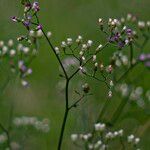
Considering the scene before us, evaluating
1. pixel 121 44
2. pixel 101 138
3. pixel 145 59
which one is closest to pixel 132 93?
pixel 145 59

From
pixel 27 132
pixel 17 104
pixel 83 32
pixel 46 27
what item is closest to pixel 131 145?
pixel 27 132

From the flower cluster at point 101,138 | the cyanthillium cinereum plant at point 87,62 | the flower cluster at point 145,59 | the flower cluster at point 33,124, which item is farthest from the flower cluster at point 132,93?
the flower cluster at point 101,138

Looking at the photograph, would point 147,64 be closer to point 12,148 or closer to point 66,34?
point 12,148

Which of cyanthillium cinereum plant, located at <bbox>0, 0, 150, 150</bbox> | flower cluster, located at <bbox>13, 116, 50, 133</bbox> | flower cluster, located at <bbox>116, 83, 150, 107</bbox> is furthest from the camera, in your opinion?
flower cluster, located at <bbox>116, 83, 150, 107</bbox>

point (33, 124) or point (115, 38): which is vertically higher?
point (115, 38)

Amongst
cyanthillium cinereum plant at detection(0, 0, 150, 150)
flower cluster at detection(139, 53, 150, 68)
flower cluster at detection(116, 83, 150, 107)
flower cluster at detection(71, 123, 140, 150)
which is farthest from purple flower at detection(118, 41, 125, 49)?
flower cluster at detection(116, 83, 150, 107)

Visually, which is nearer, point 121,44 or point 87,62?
point 121,44

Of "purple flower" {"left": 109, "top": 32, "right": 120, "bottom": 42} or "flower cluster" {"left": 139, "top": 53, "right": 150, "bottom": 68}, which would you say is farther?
"flower cluster" {"left": 139, "top": 53, "right": 150, "bottom": 68}

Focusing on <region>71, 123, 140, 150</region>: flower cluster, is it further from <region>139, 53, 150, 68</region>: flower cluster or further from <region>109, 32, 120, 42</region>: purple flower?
<region>139, 53, 150, 68</region>: flower cluster

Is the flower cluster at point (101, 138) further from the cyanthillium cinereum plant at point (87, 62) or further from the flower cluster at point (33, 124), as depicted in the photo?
the flower cluster at point (33, 124)

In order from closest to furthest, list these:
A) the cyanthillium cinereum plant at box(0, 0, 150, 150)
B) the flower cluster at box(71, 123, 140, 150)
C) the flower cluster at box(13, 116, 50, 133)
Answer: the cyanthillium cinereum plant at box(0, 0, 150, 150)
the flower cluster at box(71, 123, 140, 150)
the flower cluster at box(13, 116, 50, 133)

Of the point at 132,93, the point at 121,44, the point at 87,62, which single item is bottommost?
the point at 132,93

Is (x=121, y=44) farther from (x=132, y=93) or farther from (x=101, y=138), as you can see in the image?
(x=132, y=93)
